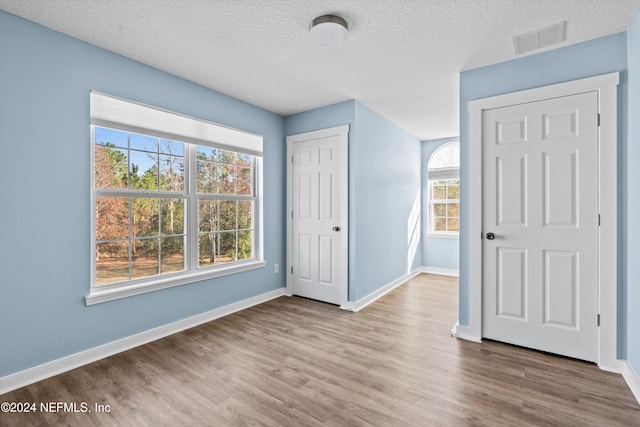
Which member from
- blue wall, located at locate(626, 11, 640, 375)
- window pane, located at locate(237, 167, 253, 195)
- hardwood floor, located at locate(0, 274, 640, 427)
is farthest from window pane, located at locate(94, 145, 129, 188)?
blue wall, located at locate(626, 11, 640, 375)

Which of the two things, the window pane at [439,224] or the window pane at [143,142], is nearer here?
the window pane at [143,142]

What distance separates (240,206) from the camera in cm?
384

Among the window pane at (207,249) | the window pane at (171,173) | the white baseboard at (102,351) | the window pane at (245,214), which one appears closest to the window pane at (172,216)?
the window pane at (171,173)

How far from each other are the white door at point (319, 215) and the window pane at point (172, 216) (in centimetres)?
151

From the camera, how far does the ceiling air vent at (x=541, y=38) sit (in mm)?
2199

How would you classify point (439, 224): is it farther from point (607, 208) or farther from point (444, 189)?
point (607, 208)

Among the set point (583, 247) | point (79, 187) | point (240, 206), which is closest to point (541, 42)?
point (583, 247)

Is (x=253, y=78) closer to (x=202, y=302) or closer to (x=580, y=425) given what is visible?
(x=202, y=302)

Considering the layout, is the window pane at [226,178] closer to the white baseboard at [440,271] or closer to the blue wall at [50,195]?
the blue wall at [50,195]

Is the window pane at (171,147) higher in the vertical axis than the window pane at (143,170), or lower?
higher

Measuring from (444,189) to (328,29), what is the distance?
4388mm

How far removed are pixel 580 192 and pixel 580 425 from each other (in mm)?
1636

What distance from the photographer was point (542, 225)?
2.51 m

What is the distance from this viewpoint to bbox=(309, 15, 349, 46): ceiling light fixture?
207 centimetres
